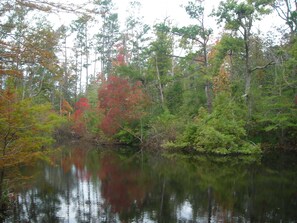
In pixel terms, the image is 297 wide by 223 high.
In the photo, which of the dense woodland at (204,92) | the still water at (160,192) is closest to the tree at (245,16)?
the dense woodland at (204,92)

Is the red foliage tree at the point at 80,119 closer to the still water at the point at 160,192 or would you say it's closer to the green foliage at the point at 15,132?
the still water at the point at 160,192

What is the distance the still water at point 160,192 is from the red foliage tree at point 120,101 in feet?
30.2

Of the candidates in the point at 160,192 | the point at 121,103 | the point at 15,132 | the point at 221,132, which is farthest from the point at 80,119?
the point at 15,132

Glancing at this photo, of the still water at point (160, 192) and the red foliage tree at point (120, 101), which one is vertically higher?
the red foliage tree at point (120, 101)

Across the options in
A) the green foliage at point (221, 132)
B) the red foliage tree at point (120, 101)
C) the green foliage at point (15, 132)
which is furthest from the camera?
the red foliage tree at point (120, 101)

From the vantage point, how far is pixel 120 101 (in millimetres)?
27531

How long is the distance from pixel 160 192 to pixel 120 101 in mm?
16411

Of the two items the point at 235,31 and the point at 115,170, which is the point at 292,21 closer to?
the point at 235,31

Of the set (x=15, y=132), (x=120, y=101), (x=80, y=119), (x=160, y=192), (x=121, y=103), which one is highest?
(x=120, y=101)

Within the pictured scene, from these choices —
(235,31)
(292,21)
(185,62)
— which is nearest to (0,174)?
(235,31)

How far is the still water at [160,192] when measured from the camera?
927cm

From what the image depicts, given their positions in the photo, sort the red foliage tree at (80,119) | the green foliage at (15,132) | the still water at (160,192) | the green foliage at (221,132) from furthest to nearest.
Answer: the red foliage tree at (80,119)
the green foliage at (221,132)
the still water at (160,192)
the green foliage at (15,132)

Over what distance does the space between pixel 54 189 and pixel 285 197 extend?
844cm

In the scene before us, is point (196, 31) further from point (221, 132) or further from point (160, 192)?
point (160, 192)
